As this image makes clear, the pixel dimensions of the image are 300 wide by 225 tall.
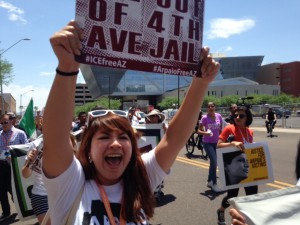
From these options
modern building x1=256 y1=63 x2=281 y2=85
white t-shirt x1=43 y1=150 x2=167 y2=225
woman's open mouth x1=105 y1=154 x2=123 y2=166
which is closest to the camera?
white t-shirt x1=43 y1=150 x2=167 y2=225

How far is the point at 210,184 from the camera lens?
8.45 metres

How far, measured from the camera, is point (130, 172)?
221 centimetres

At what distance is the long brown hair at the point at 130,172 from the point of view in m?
2.05

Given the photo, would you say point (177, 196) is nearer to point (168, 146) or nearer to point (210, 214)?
point (210, 214)

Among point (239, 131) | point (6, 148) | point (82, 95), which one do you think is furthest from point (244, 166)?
point (82, 95)

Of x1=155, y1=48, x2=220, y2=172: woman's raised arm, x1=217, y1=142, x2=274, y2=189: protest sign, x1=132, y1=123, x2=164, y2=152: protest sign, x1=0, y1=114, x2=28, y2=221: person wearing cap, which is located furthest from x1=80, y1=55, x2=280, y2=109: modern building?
x1=155, y1=48, x2=220, y2=172: woman's raised arm

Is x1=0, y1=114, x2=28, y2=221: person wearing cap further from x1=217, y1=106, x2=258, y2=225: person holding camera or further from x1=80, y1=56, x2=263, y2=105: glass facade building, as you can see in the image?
x1=80, y1=56, x2=263, y2=105: glass facade building

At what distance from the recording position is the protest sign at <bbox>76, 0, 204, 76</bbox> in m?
1.90

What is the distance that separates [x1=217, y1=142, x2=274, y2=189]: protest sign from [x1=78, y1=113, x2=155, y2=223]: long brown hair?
3.42 m

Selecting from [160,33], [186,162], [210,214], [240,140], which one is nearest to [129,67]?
[160,33]

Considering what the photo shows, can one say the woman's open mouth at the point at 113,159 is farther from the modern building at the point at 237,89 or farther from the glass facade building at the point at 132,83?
the glass facade building at the point at 132,83

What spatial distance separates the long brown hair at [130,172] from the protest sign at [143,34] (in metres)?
0.33

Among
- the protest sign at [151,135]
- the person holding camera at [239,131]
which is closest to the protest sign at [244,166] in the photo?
the person holding camera at [239,131]

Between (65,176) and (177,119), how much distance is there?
31.1 inches
